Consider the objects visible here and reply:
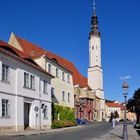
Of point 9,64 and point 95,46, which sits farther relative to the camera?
point 95,46

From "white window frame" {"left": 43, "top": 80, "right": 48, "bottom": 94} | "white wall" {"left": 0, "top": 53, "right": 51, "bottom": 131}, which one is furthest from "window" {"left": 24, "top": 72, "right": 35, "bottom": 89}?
"white window frame" {"left": 43, "top": 80, "right": 48, "bottom": 94}

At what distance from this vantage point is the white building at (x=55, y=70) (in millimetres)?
48656

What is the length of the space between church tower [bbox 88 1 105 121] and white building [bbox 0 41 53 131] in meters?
65.0

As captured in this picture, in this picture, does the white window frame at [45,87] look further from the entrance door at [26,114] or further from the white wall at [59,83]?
the white wall at [59,83]

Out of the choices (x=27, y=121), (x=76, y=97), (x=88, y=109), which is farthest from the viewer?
(x=88, y=109)

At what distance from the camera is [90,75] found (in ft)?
354

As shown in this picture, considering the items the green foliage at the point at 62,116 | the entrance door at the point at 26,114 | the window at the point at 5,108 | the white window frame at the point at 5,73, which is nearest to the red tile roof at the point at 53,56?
the green foliage at the point at 62,116

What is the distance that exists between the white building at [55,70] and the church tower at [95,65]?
45.4 m

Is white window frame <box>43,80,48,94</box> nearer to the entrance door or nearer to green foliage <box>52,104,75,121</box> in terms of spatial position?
the entrance door

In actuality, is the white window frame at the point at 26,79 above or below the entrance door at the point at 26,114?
above

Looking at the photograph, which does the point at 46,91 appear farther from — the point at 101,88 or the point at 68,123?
the point at 101,88

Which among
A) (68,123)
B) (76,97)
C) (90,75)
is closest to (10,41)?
(68,123)

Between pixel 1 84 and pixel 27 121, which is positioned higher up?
pixel 1 84

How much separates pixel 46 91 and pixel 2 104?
40.1 ft
